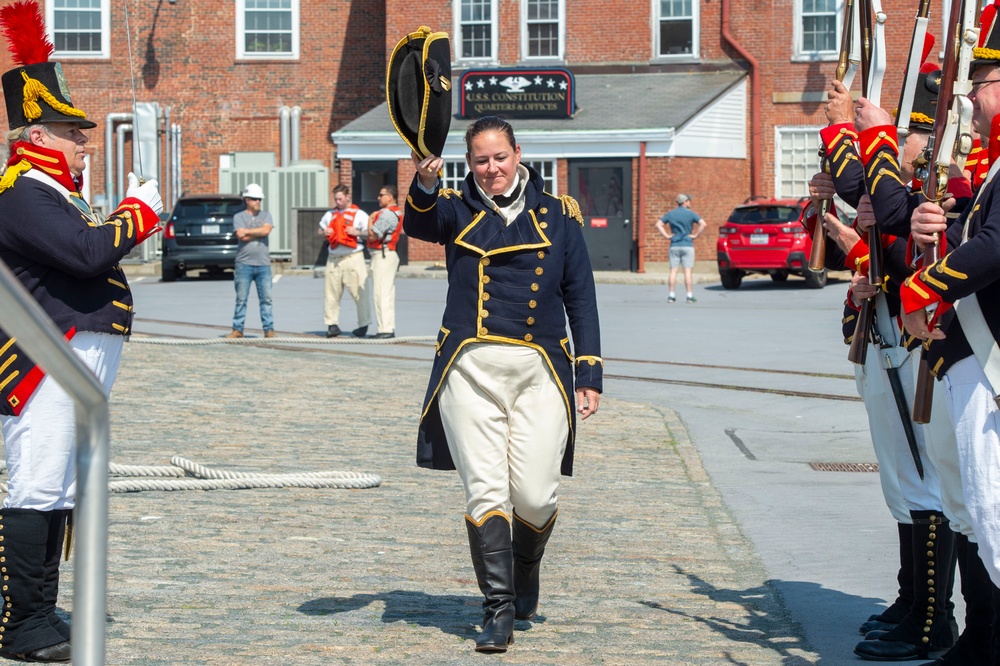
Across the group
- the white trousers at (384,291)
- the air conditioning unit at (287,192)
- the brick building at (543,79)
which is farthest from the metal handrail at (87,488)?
the air conditioning unit at (287,192)

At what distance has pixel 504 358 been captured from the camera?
5.54 metres

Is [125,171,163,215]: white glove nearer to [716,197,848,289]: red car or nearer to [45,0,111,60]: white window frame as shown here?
[716,197,848,289]: red car

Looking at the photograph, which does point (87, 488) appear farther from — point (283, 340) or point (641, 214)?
point (641, 214)

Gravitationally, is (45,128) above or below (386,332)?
above

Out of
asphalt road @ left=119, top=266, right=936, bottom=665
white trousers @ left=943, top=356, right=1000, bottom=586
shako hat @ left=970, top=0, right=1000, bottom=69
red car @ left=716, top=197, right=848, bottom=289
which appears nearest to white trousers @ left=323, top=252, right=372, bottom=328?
asphalt road @ left=119, top=266, right=936, bottom=665

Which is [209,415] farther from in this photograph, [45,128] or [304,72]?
[304,72]

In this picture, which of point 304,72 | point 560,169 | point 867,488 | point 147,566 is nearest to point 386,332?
point 867,488

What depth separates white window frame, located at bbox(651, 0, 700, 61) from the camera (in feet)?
116

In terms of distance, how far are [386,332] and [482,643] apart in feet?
42.5

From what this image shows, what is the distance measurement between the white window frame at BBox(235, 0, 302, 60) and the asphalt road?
1173 cm

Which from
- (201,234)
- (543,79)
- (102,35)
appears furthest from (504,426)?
(102,35)

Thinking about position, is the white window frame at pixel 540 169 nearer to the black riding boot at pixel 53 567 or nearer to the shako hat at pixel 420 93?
the shako hat at pixel 420 93

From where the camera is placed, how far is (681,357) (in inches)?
637

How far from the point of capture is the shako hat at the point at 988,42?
435 centimetres
